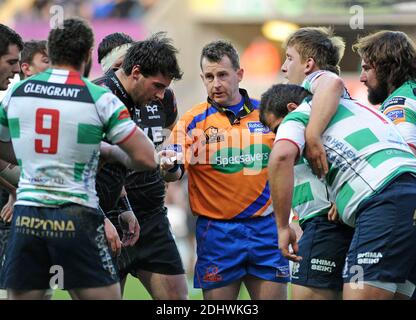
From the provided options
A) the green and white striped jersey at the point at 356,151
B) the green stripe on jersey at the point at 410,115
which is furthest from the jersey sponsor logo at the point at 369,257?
the green stripe on jersey at the point at 410,115

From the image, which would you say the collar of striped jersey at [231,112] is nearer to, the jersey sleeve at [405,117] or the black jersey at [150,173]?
the black jersey at [150,173]

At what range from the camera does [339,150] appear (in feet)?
17.9

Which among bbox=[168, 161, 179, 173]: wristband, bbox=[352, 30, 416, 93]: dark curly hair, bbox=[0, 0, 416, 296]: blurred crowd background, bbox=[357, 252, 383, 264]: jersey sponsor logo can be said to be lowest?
bbox=[357, 252, 383, 264]: jersey sponsor logo

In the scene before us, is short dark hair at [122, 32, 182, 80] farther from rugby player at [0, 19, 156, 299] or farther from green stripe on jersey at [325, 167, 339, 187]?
green stripe on jersey at [325, 167, 339, 187]

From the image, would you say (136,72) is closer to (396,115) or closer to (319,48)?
(319,48)

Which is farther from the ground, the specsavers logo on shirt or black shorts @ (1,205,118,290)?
the specsavers logo on shirt

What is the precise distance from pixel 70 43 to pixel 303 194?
2145 mm

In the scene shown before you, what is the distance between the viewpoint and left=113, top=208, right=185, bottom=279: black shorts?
22.4 ft

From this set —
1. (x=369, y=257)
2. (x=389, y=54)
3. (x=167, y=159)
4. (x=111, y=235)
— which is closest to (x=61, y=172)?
(x=111, y=235)

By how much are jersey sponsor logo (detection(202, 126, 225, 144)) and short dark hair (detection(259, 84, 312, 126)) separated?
1.11 meters

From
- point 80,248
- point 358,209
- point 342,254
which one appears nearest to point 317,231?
point 342,254

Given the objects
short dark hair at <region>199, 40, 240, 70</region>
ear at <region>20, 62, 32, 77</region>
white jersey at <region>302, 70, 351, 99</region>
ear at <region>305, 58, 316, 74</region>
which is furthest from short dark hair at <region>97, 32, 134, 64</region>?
white jersey at <region>302, 70, 351, 99</region>

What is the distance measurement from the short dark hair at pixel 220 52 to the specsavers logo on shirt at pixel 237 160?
696 millimetres

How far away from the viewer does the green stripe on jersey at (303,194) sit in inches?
247
